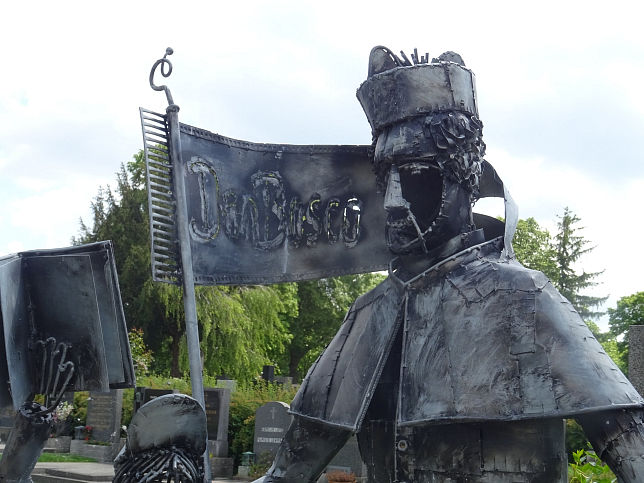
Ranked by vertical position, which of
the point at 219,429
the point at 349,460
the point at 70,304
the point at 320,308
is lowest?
the point at 349,460

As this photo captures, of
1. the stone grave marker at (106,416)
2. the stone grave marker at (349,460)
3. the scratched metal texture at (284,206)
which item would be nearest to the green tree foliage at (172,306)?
the stone grave marker at (106,416)

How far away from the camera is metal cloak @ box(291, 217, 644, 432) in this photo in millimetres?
2881

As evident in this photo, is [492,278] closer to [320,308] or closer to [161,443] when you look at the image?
[161,443]

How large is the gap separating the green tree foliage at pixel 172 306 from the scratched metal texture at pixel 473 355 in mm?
23257

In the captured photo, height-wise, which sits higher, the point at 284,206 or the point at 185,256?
the point at 284,206

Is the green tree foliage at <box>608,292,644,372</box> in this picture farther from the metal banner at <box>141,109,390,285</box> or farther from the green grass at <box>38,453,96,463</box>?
the metal banner at <box>141,109,390,285</box>

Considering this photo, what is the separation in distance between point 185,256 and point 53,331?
79 cm

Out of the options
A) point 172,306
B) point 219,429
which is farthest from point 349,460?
point 172,306

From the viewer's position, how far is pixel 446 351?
125 inches

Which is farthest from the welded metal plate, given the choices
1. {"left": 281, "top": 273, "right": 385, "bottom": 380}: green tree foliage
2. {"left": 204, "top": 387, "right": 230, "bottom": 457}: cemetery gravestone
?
{"left": 281, "top": 273, "right": 385, "bottom": 380}: green tree foliage

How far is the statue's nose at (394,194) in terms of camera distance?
339cm

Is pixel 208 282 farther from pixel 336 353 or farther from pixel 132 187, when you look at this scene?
pixel 132 187

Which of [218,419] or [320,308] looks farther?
[320,308]

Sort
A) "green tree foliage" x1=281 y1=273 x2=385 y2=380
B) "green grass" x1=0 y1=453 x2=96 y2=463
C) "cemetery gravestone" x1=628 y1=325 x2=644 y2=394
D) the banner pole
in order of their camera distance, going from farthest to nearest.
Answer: "green tree foliage" x1=281 y1=273 x2=385 y2=380 → "green grass" x1=0 y1=453 x2=96 y2=463 → "cemetery gravestone" x1=628 y1=325 x2=644 y2=394 → the banner pole
